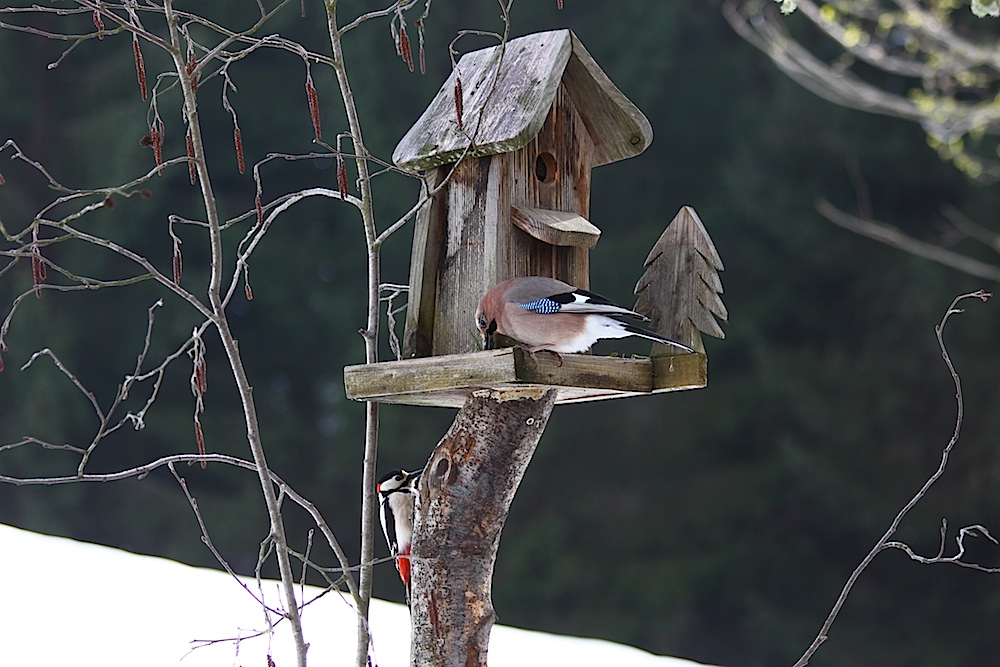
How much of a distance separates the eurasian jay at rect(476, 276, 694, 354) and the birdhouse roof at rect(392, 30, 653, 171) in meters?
0.26

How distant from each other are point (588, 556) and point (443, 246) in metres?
6.38

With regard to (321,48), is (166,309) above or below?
below

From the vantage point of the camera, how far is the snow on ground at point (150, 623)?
101 inches

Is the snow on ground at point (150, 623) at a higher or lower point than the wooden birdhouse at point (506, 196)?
lower

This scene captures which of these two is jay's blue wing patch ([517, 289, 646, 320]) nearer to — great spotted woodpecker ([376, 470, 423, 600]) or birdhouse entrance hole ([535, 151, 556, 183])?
birdhouse entrance hole ([535, 151, 556, 183])

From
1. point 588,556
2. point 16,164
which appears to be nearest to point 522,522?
point 588,556

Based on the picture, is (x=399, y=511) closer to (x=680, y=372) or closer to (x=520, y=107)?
(x=680, y=372)

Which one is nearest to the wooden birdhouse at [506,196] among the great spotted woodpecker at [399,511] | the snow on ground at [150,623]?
the great spotted woodpecker at [399,511]

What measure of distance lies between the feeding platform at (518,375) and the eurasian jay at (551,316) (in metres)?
0.03

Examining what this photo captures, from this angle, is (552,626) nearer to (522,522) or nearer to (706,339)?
(522,522)

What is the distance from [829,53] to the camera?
27.6ft

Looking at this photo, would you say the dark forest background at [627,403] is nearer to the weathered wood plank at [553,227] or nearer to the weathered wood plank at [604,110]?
the weathered wood plank at [604,110]

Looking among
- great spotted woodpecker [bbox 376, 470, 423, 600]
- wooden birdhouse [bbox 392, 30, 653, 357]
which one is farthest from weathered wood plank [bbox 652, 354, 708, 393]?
great spotted woodpecker [bbox 376, 470, 423, 600]

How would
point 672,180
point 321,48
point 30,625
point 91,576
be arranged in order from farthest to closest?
point 672,180 → point 321,48 → point 91,576 → point 30,625
